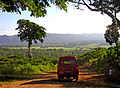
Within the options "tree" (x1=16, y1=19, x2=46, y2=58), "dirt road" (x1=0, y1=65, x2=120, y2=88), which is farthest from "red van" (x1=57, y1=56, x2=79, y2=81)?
"tree" (x1=16, y1=19, x2=46, y2=58)

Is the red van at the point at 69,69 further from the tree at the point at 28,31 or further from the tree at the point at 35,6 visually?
the tree at the point at 28,31

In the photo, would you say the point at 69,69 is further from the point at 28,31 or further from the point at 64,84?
the point at 28,31

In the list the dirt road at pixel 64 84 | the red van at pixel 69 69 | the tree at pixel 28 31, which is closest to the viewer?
the dirt road at pixel 64 84

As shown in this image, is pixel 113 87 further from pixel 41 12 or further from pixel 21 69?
pixel 21 69

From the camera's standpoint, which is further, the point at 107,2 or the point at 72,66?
the point at 107,2

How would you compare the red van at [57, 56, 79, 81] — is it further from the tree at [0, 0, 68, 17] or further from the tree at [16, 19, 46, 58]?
the tree at [16, 19, 46, 58]

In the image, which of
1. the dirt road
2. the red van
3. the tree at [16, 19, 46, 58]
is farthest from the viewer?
the tree at [16, 19, 46, 58]

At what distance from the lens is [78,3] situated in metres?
17.8

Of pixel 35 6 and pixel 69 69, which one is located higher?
pixel 35 6

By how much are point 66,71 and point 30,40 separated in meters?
30.2

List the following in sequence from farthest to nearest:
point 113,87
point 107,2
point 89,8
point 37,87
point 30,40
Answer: point 30,40 < point 107,2 < point 89,8 < point 37,87 < point 113,87

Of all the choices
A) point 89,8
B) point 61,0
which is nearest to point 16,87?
point 61,0

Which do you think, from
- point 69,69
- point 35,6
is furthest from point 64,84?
point 35,6

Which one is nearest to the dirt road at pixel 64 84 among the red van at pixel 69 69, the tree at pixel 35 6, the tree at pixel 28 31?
the red van at pixel 69 69
